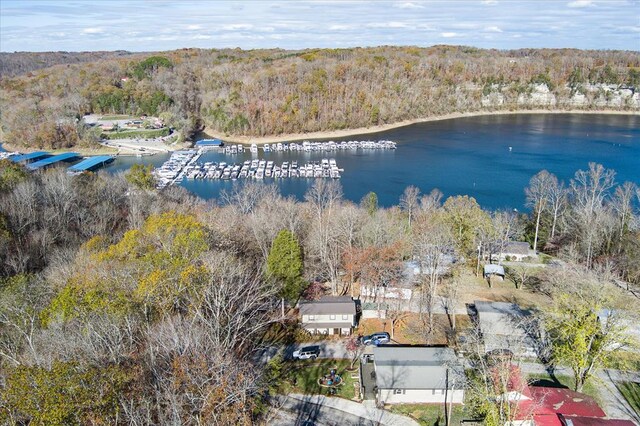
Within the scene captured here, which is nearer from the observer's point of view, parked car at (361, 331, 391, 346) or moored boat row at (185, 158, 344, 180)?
parked car at (361, 331, 391, 346)

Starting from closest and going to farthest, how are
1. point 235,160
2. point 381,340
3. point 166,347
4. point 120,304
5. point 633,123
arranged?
point 166,347, point 120,304, point 381,340, point 235,160, point 633,123

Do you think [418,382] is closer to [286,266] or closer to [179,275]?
[286,266]

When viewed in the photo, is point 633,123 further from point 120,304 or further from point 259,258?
point 120,304

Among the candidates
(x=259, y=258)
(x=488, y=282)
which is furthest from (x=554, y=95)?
(x=259, y=258)

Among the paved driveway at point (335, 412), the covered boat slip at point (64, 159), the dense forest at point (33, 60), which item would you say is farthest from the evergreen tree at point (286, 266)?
the dense forest at point (33, 60)

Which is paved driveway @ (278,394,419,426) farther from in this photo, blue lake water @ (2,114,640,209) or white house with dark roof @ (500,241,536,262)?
blue lake water @ (2,114,640,209)

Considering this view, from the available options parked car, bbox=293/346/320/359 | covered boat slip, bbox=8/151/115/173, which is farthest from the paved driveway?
covered boat slip, bbox=8/151/115/173
